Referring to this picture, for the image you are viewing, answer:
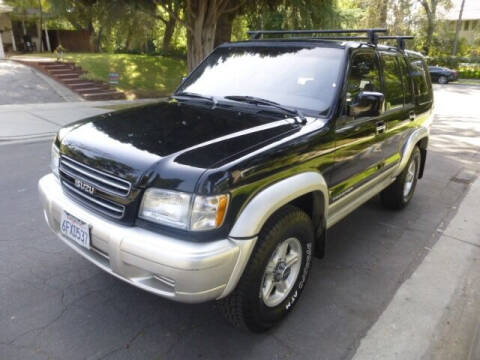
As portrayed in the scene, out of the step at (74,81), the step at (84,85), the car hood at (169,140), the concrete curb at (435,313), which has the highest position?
the car hood at (169,140)

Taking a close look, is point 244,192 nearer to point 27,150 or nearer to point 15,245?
point 15,245

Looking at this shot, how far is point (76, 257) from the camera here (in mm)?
3488

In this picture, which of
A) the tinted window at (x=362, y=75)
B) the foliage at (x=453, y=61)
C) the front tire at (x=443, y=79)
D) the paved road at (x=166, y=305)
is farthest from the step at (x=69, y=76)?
the foliage at (x=453, y=61)

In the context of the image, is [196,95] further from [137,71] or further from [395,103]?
[137,71]

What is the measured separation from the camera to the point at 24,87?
1346cm

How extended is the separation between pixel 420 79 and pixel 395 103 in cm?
113

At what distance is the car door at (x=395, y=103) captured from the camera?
386cm

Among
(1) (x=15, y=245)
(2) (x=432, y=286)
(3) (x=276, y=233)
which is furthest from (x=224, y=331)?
(1) (x=15, y=245)

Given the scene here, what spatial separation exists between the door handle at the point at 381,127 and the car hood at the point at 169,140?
115 centimetres

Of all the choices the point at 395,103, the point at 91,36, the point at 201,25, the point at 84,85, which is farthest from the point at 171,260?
the point at 91,36

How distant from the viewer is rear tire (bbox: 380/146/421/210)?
4633 millimetres

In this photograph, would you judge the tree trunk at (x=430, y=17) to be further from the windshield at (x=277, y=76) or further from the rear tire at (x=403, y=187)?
the windshield at (x=277, y=76)

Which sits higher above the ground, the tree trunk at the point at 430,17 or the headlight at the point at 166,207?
the tree trunk at the point at 430,17

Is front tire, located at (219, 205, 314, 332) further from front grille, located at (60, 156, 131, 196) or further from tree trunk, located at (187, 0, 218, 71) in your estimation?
tree trunk, located at (187, 0, 218, 71)
